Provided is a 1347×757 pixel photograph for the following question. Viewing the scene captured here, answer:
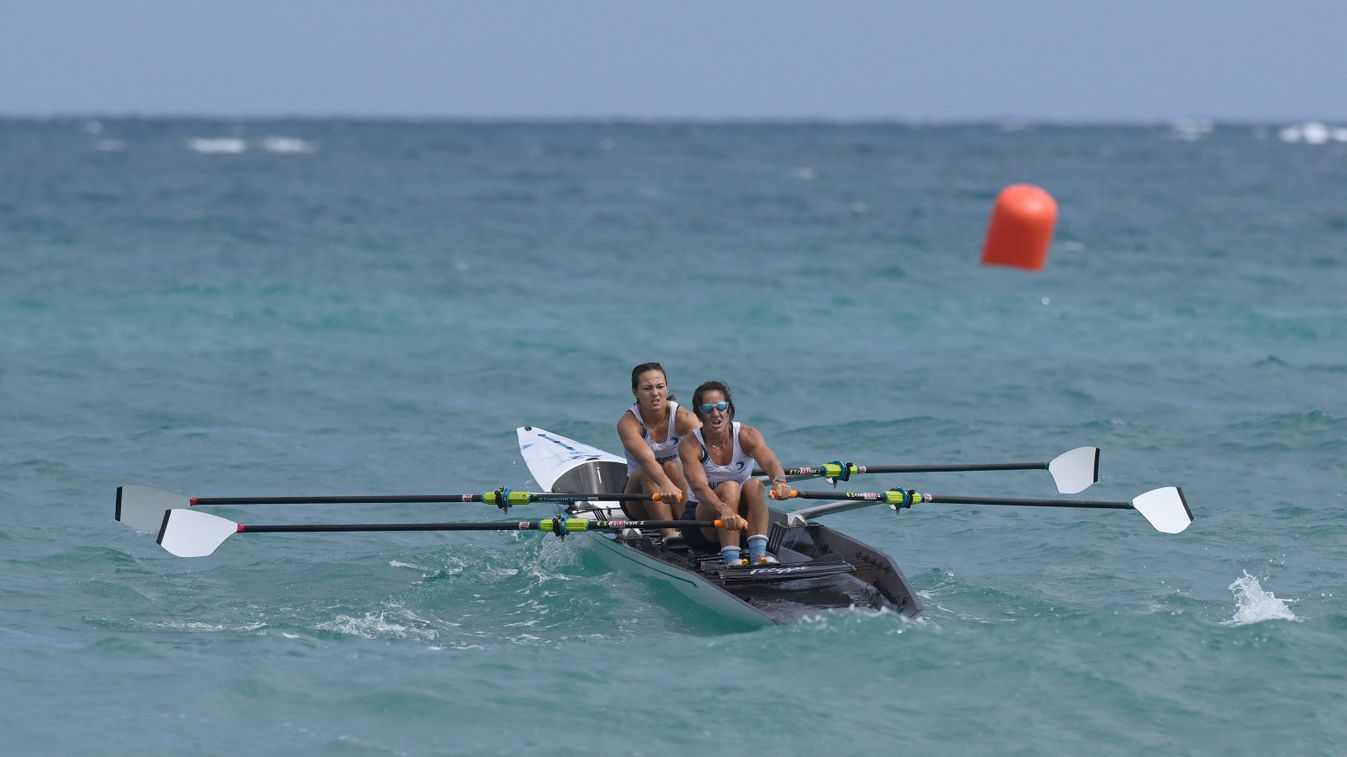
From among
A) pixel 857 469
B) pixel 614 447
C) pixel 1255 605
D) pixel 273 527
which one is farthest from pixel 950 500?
pixel 614 447

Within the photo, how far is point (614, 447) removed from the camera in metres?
15.2

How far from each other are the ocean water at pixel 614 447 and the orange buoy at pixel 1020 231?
202 cm

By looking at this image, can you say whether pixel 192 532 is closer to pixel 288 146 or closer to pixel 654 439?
pixel 654 439

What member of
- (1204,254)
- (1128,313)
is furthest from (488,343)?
(1204,254)

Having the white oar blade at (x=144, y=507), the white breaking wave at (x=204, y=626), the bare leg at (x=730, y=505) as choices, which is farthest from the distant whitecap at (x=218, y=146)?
the bare leg at (x=730, y=505)

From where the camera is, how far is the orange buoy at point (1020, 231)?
12.4m

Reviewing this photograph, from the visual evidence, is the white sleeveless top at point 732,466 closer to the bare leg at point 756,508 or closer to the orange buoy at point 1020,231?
the bare leg at point 756,508

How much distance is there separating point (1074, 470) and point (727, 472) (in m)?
3.19

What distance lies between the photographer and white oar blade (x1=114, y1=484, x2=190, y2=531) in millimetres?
10516

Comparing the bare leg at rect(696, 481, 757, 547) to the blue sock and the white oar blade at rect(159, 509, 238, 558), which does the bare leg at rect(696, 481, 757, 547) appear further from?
the white oar blade at rect(159, 509, 238, 558)

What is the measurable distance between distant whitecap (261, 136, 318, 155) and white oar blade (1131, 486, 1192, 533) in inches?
2740

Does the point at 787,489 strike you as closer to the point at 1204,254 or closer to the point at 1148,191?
the point at 1204,254

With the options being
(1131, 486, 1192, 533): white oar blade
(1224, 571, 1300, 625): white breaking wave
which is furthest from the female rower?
(1224, 571, 1300, 625): white breaking wave

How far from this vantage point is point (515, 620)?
10000 mm
